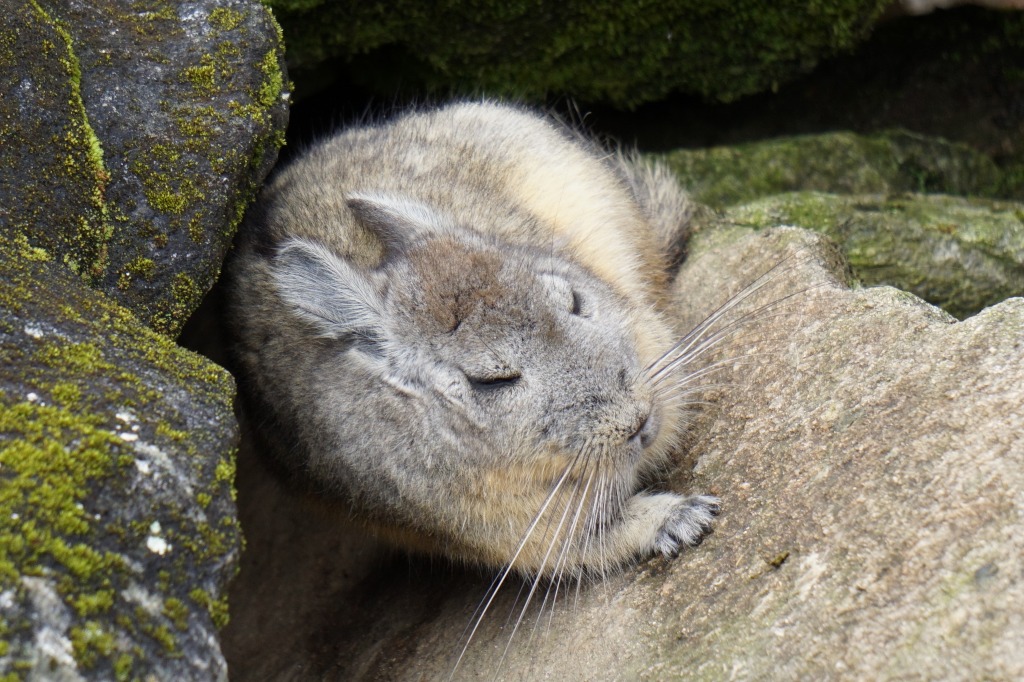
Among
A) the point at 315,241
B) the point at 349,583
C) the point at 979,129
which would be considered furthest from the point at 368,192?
the point at 979,129

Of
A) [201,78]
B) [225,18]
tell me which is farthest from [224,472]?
[225,18]

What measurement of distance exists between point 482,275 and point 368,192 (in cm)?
92

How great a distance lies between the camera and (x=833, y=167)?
6.79m

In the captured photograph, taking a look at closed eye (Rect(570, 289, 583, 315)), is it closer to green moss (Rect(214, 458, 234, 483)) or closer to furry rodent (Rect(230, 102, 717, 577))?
furry rodent (Rect(230, 102, 717, 577))

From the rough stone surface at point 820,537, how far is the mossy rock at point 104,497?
5.21ft

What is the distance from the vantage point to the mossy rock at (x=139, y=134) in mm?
3760

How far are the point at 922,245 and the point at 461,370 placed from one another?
3.16 m

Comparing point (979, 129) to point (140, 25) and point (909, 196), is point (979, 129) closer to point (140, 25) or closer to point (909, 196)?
point (909, 196)

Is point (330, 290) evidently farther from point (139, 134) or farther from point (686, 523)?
point (686, 523)

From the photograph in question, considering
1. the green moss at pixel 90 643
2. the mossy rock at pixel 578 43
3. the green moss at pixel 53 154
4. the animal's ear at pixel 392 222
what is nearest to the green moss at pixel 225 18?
the green moss at pixel 53 154

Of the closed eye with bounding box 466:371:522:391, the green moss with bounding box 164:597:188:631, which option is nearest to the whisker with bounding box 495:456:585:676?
the closed eye with bounding box 466:371:522:391

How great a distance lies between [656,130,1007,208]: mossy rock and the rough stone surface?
5.28 ft

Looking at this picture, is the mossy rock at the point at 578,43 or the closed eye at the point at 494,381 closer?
the closed eye at the point at 494,381

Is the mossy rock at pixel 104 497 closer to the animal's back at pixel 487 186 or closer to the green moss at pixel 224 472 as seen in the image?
the green moss at pixel 224 472
